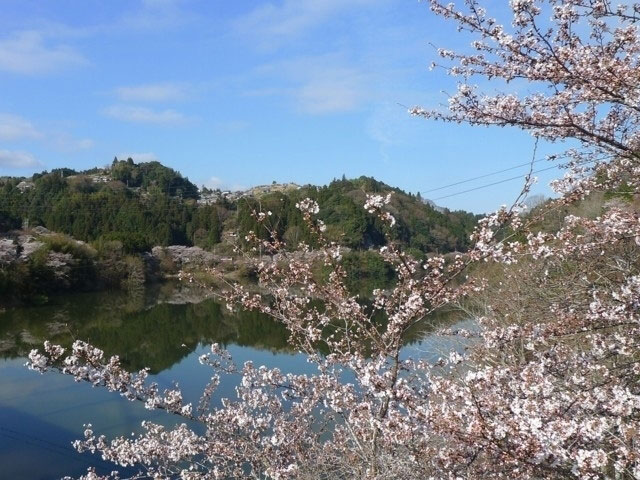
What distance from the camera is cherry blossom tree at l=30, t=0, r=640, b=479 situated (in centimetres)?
192

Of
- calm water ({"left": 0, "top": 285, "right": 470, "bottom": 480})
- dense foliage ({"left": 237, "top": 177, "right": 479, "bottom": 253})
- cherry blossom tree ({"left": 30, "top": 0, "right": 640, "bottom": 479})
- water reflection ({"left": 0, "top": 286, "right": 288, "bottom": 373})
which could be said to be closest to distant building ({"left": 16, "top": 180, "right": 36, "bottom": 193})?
dense foliage ({"left": 237, "top": 177, "right": 479, "bottom": 253})

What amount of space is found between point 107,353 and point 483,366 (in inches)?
614

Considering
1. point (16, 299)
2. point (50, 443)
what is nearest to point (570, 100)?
point (50, 443)

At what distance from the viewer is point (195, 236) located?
169 feet

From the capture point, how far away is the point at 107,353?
16.9 meters

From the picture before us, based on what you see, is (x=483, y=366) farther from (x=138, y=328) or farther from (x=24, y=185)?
(x=24, y=185)

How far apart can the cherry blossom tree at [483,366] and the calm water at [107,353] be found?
9.57 ft

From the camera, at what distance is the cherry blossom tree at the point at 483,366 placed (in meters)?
1.92

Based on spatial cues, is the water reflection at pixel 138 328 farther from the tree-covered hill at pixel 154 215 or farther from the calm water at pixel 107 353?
the tree-covered hill at pixel 154 215

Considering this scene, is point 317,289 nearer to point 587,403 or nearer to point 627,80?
point 587,403

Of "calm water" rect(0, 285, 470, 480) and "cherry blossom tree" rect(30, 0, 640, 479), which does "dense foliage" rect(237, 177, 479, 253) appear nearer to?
"calm water" rect(0, 285, 470, 480)

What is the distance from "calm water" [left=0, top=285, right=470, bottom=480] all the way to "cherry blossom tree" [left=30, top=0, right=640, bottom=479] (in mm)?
2916

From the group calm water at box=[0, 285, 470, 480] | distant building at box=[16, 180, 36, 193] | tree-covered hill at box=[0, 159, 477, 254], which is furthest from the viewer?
distant building at box=[16, 180, 36, 193]

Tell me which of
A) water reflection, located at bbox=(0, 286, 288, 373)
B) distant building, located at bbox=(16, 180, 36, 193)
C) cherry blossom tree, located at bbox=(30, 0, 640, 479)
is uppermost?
distant building, located at bbox=(16, 180, 36, 193)
